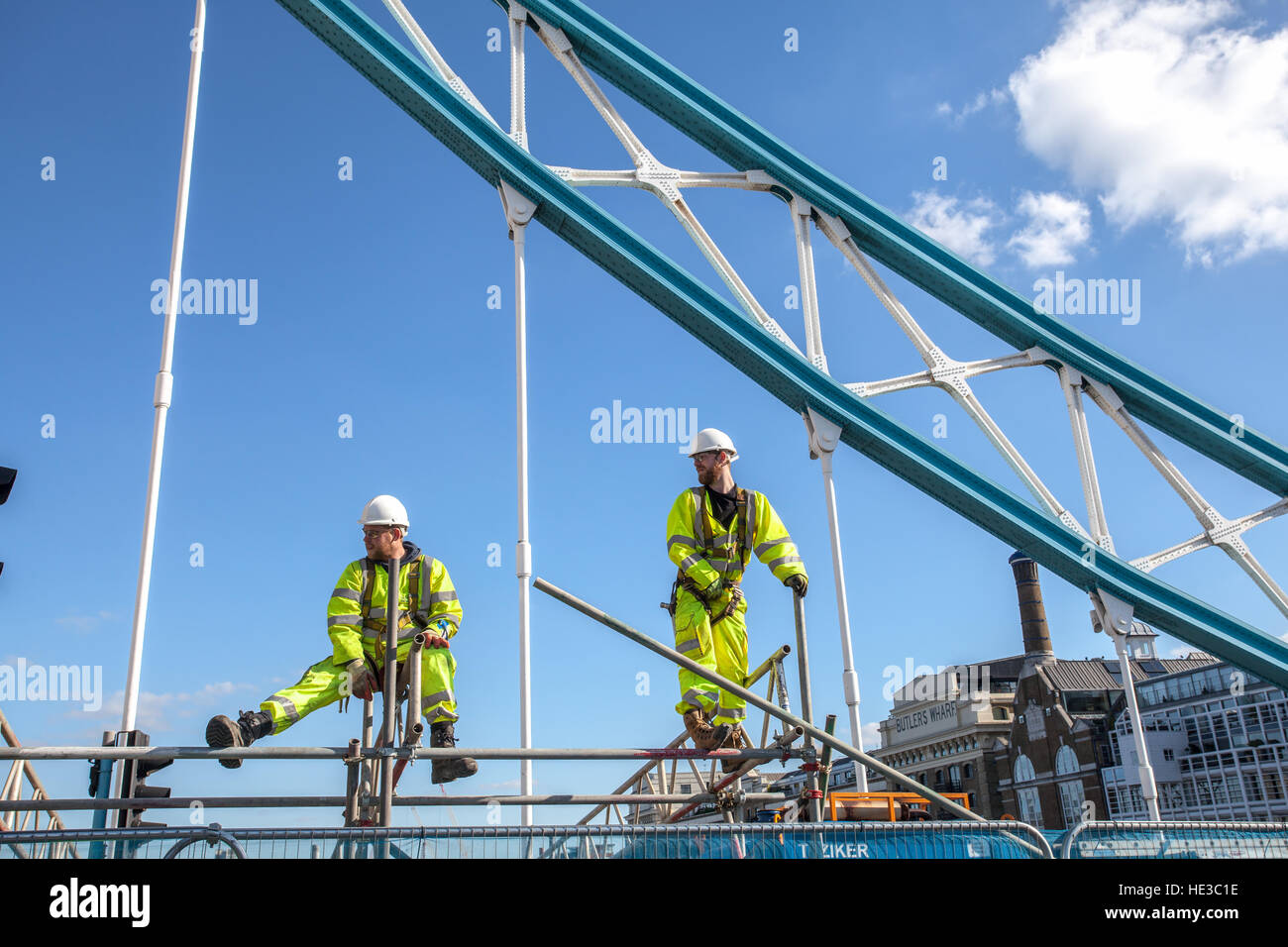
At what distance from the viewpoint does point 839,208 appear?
958cm

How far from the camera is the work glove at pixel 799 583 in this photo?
6.77m

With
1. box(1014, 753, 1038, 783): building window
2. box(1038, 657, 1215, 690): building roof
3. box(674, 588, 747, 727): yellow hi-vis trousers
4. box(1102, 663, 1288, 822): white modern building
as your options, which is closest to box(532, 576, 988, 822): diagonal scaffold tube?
box(674, 588, 747, 727): yellow hi-vis trousers

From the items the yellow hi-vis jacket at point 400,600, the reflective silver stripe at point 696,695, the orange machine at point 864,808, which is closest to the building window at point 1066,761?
the orange machine at point 864,808

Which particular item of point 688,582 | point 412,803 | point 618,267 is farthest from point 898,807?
point 618,267

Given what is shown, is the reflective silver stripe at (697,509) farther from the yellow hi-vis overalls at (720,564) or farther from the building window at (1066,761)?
the building window at (1066,761)

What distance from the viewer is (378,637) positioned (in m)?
6.31

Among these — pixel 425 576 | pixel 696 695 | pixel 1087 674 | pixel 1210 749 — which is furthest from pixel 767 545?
pixel 1087 674

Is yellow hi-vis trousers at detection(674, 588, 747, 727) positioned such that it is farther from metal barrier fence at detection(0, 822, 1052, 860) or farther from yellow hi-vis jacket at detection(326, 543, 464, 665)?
metal barrier fence at detection(0, 822, 1052, 860)

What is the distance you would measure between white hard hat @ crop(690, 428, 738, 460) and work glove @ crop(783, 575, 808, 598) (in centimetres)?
107

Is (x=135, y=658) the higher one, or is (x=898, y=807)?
(x=135, y=658)

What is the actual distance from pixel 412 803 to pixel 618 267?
4.74 meters

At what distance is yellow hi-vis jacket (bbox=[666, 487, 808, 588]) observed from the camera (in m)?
6.91

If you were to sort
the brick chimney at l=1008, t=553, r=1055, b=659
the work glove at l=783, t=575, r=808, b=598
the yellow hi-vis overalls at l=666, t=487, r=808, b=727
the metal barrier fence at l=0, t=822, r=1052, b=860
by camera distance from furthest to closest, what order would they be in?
the brick chimney at l=1008, t=553, r=1055, b=659, the work glove at l=783, t=575, r=808, b=598, the yellow hi-vis overalls at l=666, t=487, r=808, b=727, the metal barrier fence at l=0, t=822, r=1052, b=860
